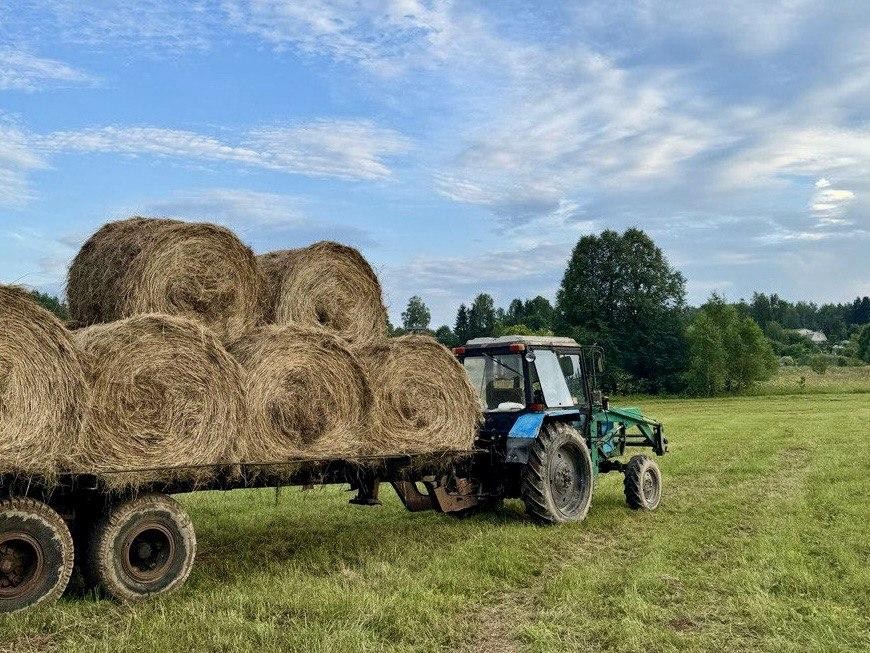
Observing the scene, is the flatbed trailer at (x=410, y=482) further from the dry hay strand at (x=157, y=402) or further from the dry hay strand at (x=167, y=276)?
the dry hay strand at (x=167, y=276)

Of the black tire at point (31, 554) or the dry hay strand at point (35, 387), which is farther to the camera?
the black tire at point (31, 554)

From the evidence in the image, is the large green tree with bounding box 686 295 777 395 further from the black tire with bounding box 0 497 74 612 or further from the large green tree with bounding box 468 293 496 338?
the black tire with bounding box 0 497 74 612

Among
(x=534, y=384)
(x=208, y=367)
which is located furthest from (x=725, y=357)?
(x=208, y=367)

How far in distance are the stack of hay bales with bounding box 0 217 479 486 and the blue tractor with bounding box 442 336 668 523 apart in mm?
1145

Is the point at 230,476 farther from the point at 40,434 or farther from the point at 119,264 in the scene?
the point at 119,264

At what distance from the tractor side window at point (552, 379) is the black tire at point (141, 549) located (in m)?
4.89

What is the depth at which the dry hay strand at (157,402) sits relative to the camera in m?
5.96

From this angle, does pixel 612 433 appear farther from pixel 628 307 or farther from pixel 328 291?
pixel 628 307

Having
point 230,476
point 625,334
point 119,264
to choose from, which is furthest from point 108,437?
point 625,334

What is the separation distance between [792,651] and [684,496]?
693 cm

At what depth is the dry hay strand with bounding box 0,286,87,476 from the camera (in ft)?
18.3

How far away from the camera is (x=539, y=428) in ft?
31.9

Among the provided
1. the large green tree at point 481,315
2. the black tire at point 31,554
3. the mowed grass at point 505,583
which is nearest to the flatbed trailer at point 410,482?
the black tire at point 31,554

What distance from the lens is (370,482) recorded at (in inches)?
321
